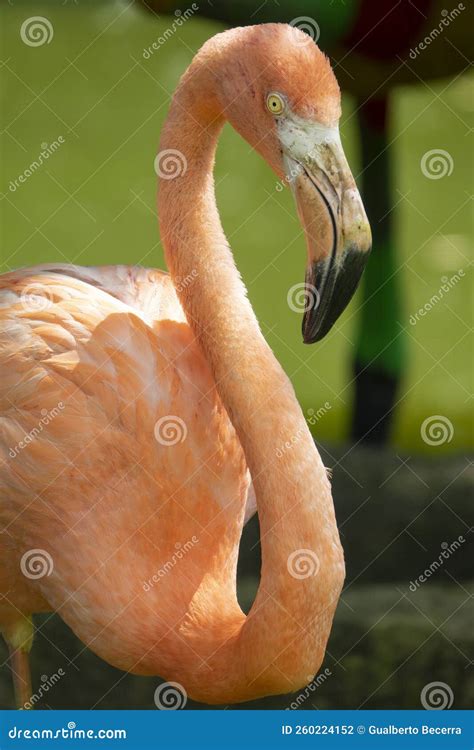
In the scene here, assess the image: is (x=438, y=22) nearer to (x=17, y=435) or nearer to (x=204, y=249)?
(x=204, y=249)

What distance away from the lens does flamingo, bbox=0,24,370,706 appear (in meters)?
2.42

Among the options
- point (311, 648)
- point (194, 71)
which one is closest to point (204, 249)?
point (194, 71)

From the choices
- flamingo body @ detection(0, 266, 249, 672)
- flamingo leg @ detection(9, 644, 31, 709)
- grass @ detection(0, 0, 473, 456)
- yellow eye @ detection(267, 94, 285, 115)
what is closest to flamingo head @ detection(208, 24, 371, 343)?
yellow eye @ detection(267, 94, 285, 115)

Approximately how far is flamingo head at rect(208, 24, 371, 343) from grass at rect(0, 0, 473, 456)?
8.41 feet

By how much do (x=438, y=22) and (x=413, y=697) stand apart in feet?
9.19

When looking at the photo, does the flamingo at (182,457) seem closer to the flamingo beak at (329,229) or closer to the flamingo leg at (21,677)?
the flamingo beak at (329,229)

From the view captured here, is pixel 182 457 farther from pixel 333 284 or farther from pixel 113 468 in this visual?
pixel 333 284

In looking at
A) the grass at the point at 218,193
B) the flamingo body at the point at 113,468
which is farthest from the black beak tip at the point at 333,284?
the grass at the point at 218,193

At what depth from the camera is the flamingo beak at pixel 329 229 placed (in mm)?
2207

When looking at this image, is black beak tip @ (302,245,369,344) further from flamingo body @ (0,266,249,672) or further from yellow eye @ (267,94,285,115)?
flamingo body @ (0,266,249,672)

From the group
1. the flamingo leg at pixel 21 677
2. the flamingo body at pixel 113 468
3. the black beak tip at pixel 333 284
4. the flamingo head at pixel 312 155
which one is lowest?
the flamingo leg at pixel 21 677

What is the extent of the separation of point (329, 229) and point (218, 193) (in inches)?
117

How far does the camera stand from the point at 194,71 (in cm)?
258

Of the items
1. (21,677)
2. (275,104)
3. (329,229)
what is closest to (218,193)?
(21,677)
